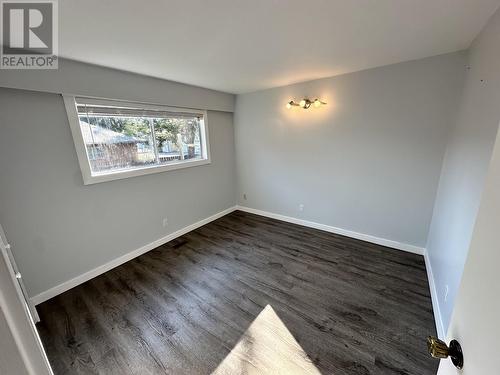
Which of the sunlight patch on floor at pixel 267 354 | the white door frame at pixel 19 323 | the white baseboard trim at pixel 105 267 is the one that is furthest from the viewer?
the white baseboard trim at pixel 105 267

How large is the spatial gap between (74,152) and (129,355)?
1945mm

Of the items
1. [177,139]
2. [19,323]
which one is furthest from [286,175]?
[19,323]

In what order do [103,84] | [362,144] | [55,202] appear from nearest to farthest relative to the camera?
1. [55,202]
2. [103,84]
3. [362,144]

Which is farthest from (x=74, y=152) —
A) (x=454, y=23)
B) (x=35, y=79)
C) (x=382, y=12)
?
(x=454, y=23)

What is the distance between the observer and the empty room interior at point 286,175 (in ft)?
4.36

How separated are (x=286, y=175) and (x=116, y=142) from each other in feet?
8.29

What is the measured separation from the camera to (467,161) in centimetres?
163

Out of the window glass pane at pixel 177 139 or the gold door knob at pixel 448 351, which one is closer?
the gold door knob at pixel 448 351

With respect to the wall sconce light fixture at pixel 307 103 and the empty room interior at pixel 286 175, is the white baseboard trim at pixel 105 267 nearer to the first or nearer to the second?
the empty room interior at pixel 286 175

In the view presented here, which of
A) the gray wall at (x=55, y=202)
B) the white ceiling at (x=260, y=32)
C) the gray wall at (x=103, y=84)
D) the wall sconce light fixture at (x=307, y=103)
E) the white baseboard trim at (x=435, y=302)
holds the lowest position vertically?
the white baseboard trim at (x=435, y=302)

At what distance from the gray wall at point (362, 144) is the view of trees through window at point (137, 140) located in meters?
1.10

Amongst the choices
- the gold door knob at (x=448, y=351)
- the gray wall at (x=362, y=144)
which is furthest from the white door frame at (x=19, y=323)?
the gray wall at (x=362, y=144)

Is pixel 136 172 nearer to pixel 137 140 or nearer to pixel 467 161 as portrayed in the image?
pixel 137 140

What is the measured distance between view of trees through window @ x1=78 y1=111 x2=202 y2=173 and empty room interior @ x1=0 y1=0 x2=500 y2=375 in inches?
1.0
